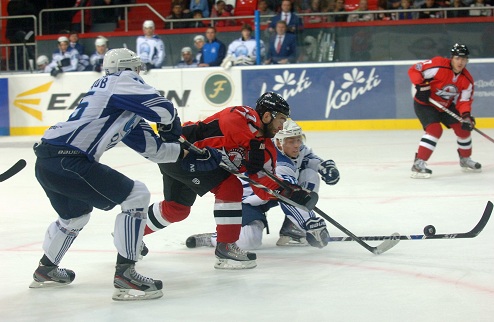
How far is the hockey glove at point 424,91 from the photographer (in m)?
7.34

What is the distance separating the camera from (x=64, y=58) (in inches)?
466

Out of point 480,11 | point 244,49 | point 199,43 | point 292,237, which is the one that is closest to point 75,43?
point 199,43

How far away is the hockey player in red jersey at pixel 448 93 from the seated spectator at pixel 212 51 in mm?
4418

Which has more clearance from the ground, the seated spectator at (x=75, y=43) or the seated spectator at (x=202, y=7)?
the seated spectator at (x=202, y=7)

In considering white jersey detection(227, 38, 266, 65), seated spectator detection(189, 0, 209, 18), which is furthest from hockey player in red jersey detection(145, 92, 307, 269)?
seated spectator detection(189, 0, 209, 18)

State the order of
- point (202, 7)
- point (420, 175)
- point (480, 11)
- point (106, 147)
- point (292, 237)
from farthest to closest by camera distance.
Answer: point (202, 7) < point (480, 11) < point (420, 175) < point (292, 237) < point (106, 147)

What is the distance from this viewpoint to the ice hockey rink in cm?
324

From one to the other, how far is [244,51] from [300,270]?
7.64m

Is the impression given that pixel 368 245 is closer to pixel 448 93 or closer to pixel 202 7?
pixel 448 93

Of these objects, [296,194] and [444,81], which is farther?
[444,81]

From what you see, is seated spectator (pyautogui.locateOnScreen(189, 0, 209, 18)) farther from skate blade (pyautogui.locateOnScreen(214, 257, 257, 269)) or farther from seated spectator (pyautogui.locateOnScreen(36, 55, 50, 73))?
skate blade (pyautogui.locateOnScreen(214, 257, 257, 269))

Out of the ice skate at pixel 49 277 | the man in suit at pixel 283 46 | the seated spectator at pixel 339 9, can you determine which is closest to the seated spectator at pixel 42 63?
the man in suit at pixel 283 46

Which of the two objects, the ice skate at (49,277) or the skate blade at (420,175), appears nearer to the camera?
the ice skate at (49,277)

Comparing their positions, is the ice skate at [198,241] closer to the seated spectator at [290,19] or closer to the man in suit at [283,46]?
the man in suit at [283,46]
